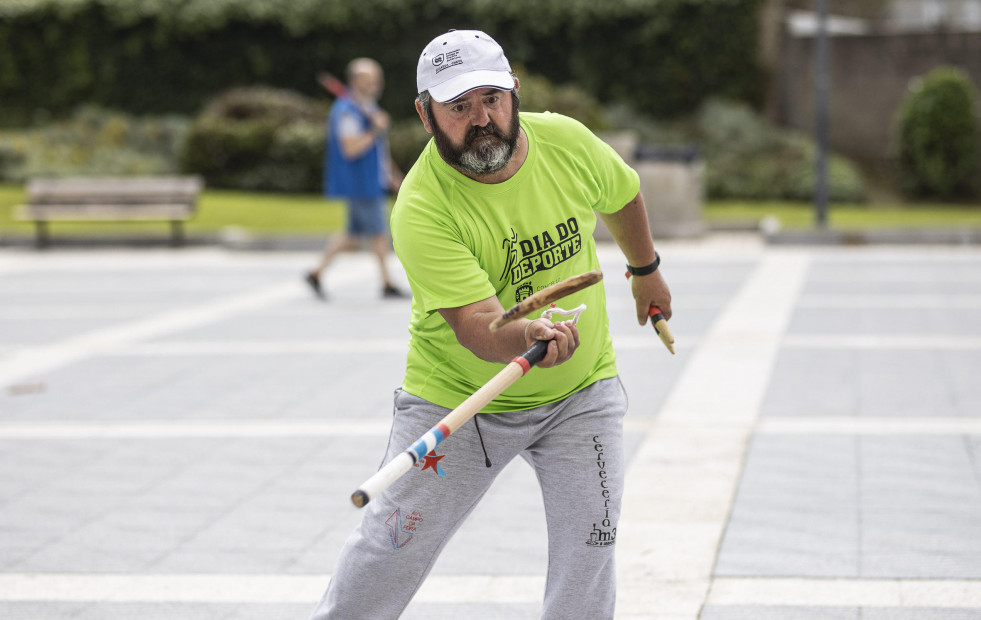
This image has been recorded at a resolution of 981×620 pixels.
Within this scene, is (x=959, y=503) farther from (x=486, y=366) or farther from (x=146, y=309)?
(x=146, y=309)

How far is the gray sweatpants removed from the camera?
3055mm

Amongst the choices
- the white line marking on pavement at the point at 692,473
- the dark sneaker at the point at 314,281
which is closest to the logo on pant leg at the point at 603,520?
the white line marking on pavement at the point at 692,473

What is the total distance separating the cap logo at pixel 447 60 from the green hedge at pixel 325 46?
21195mm

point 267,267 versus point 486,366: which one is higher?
point 486,366

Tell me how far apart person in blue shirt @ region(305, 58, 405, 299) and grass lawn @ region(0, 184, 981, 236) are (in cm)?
596

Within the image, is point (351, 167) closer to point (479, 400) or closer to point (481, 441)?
point (481, 441)

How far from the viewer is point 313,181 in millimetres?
21594

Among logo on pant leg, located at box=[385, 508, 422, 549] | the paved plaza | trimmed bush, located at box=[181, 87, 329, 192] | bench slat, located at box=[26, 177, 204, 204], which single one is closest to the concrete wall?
trimmed bush, located at box=[181, 87, 329, 192]

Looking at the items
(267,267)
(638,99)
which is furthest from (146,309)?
(638,99)

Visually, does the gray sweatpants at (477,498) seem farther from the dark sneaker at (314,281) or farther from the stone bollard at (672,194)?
the stone bollard at (672,194)

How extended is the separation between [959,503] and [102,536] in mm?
3321

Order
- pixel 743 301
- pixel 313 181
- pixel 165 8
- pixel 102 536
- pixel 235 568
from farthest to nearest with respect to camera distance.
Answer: pixel 165 8
pixel 313 181
pixel 743 301
pixel 102 536
pixel 235 568

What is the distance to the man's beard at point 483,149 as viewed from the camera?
9.43 ft

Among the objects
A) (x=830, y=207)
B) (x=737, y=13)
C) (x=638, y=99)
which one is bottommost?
(x=830, y=207)
